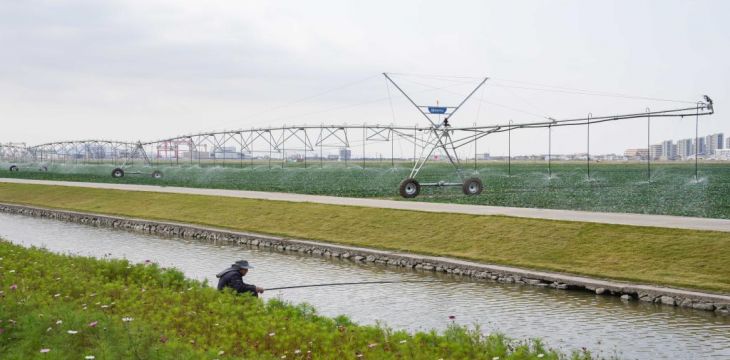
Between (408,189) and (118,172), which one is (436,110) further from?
(118,172)

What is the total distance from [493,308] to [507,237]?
9376 mm

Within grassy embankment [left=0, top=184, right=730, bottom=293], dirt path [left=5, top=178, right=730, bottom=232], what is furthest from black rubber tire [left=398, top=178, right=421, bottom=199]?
grassy embankment [left=0, top=184, right=730, bottom=293]

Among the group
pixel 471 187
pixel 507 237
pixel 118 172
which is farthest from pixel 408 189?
pixel 118 172

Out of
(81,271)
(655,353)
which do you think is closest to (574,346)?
(655,353)

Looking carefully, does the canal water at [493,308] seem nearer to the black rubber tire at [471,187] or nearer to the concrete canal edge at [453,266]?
the concrete canal edge at [453,266]

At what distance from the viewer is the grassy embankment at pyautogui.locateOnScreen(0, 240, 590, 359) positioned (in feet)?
38.2

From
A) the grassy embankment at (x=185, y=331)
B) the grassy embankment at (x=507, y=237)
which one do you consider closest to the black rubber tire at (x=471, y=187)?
the grassy embankment at (x=507, y=237)

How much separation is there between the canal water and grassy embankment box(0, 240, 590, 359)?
3436 mm

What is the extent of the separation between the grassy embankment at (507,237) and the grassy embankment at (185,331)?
11052 millimetres

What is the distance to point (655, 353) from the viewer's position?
51.3 ft

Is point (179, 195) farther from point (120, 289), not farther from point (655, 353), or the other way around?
point (655, 353)

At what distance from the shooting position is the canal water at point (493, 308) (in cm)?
1661

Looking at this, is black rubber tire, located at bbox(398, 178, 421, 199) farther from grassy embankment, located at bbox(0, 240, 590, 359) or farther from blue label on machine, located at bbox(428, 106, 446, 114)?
grassy embankment, located at bbox(0, 240, 590, 359)

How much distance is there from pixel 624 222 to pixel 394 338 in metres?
19.4
